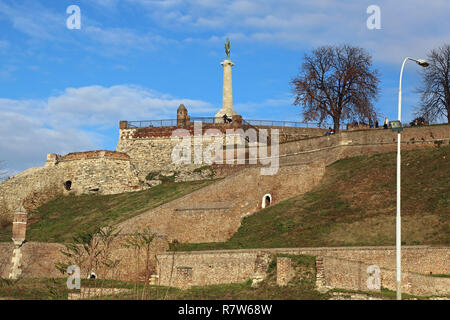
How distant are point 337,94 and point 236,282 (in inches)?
1068

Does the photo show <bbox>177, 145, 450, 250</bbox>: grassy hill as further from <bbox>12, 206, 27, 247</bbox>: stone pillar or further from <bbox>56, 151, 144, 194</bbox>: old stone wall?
<bbox>56, 151, 144, 194</bbox>: old stone wall

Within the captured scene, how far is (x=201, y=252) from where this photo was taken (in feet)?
118

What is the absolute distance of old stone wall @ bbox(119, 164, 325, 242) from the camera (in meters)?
40.9

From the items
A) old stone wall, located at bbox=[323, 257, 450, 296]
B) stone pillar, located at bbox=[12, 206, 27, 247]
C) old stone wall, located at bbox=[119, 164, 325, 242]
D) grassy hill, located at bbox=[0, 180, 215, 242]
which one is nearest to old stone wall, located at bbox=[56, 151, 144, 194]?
grassy hill, located at bbox=[0, 180, 215, 242]

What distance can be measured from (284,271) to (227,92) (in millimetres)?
33637

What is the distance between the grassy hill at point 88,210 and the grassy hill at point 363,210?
9288 millimetres

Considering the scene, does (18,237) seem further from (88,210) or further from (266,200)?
(266,200)

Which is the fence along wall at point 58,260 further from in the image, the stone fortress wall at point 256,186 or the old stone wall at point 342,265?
the stone fortress wall at point 256,186

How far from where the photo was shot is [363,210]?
3850 centimetres

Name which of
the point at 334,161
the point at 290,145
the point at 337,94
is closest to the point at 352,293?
the point at 334,161

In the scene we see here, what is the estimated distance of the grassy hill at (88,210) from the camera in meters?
46.8

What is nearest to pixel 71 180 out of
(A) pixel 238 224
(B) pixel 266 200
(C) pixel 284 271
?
(B) pixel 266 200
